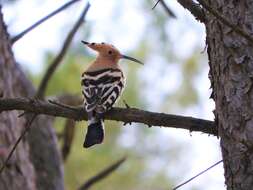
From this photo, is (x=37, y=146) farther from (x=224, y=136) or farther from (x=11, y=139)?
(x=224, y=136)

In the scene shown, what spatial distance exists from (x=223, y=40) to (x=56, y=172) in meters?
2.55

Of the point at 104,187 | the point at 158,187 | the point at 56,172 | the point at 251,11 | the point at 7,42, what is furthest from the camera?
the point at 158,187

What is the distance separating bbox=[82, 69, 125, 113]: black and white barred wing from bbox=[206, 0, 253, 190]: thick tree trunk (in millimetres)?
877

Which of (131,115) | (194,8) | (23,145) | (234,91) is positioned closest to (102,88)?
(23,145)

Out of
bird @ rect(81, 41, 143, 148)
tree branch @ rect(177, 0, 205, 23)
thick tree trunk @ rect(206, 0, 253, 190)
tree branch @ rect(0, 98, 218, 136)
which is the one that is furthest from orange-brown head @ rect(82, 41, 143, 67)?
thick tree trunk @ rect(206, 0, 253, 190)

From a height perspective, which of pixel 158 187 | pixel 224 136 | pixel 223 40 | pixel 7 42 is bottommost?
pixel 158 187

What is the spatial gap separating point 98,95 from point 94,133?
0.33m

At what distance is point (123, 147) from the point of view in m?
10.5

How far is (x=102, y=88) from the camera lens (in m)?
3.78

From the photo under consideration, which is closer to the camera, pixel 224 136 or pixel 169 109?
pixel 224 136

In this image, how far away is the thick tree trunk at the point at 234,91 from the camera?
2393 mm

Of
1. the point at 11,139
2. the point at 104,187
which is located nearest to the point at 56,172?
the point at 11,139

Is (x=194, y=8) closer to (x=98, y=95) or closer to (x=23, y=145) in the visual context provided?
(x=98, y=95)

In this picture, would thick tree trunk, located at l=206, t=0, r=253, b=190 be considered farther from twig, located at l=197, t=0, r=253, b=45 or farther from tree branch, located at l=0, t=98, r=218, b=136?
twig, located at l=197, t=0, r=253, b=45
